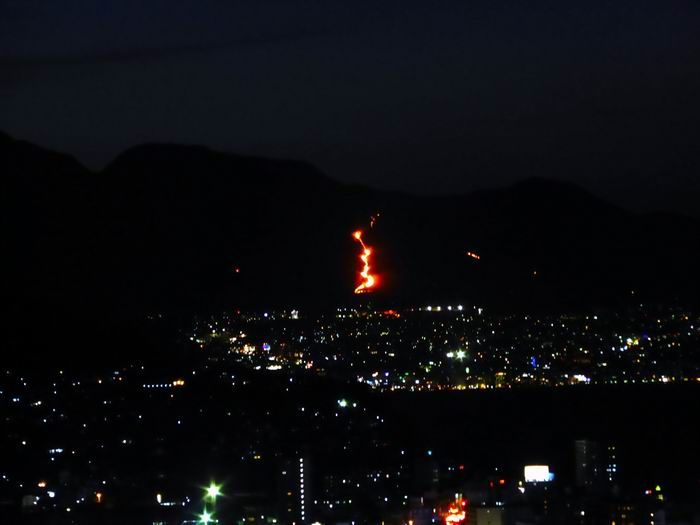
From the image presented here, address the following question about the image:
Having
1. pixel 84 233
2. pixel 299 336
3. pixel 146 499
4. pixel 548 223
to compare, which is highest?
pixel 548 223

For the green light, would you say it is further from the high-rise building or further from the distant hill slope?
the high-rise building

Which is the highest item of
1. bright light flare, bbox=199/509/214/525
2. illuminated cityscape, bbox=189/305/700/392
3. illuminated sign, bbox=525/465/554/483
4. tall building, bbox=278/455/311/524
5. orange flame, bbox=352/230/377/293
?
orange flame, bbox=352/230/377/293

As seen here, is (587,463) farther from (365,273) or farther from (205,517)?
(365,273)

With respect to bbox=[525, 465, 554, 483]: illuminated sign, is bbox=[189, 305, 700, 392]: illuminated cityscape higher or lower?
higher

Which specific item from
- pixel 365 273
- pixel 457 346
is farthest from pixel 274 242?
pixel 457 346

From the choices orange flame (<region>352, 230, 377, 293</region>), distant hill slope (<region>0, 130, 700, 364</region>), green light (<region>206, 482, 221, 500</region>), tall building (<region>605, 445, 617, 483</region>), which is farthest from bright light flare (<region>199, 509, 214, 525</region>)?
orange flame (<region>352, 230, 377, 293</region>)

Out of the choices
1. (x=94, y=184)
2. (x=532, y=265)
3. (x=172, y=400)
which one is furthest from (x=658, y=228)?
(x=172, y=400)

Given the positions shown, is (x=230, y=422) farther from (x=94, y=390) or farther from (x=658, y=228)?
(x=658, y=228)
